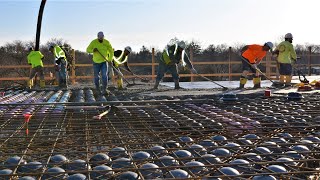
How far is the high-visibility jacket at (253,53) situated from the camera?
34.8 feet

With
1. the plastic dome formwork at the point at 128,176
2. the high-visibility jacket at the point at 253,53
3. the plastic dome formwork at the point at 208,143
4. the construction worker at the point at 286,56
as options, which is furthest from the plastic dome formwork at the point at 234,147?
the construction worker at the point at 286,56

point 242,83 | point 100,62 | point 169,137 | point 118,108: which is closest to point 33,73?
point 100,62

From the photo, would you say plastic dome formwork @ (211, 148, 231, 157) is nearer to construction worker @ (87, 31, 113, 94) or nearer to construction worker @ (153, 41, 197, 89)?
construction worker @ (87, 31, 113, 94)

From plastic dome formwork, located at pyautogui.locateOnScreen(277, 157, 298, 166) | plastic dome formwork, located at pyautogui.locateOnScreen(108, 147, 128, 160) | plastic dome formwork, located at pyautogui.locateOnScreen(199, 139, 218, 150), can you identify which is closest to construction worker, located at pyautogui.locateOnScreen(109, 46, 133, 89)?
plastic dome formwork, located at pyautogui.locateOnScreen(199, 139, 218, 150)

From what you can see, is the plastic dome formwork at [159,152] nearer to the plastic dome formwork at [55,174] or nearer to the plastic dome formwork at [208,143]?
the plastic dome formwork at [208,143]

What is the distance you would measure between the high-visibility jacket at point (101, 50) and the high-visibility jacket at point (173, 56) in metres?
1.60

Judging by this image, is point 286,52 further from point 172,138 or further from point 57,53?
A: point 172,138

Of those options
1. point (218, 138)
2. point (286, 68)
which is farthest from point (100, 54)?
point (218, 138)

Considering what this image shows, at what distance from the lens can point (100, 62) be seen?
363 inches

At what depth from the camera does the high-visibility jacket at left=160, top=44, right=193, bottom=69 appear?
33.6 feet

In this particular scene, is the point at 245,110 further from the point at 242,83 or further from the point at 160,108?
the point at 242,83

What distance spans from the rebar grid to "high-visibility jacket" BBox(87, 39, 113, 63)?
341cm

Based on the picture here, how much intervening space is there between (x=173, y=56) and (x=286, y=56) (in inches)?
120

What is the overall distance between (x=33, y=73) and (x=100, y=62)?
4.37 m
